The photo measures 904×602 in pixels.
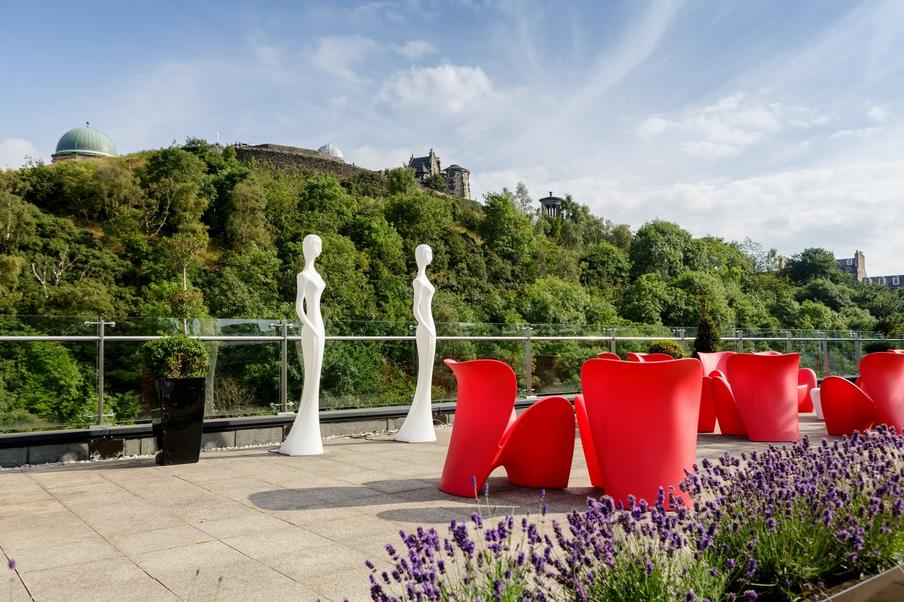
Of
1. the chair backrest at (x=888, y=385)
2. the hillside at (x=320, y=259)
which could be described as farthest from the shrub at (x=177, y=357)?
the hillside at (x=320, y=259)

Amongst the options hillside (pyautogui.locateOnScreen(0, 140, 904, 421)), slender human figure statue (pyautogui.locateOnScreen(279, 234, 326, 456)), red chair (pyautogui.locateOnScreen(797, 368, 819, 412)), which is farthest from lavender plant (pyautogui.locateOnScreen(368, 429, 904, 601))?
hillside (pyautogui.locateOnScreen(0, 140, 904, 421))

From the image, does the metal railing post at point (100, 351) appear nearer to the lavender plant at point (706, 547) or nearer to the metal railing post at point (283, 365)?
the metal railing post at point (283, 365)

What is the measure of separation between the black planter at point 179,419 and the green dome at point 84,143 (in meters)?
54.5

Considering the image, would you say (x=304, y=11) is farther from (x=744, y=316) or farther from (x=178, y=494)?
(x=744, y=316)

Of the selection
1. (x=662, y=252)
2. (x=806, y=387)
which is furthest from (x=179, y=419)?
(x=662, y=252)

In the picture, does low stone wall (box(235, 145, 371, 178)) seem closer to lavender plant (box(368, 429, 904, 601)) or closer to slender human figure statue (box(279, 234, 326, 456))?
slender human figure statue (box(279, 234, 326, 456))

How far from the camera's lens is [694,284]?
42.0 m

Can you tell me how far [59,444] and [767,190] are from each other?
12959 mm

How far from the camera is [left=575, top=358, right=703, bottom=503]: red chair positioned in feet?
13.6

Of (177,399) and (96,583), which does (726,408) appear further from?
(96,583)

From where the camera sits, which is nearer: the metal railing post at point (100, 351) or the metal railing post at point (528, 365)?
the metal railing post at point (100, 351)

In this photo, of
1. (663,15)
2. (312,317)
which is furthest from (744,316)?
(312,317)

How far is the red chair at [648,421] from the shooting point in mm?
4133

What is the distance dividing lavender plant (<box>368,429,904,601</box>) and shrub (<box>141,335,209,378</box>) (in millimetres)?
4305
